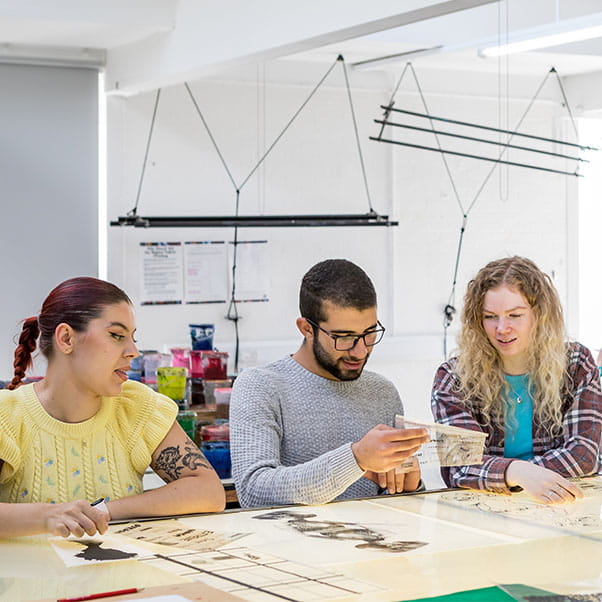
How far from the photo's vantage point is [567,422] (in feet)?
9.33

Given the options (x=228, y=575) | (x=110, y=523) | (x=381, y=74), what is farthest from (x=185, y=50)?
(x=228, y=575)

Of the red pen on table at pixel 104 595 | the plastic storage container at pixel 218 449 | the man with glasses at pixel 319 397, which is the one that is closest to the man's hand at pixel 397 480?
the man with glasses at pixel 319 397

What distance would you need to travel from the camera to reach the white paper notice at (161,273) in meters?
6.47

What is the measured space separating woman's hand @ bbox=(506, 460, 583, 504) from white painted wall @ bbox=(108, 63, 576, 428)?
4.10 meters

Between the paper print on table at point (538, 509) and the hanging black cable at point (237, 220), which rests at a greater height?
the hanging black cable at point (237, 220)

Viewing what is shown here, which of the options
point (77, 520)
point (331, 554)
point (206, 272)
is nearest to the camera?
point (331, 554)

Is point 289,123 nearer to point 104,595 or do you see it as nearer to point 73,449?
point 73,449

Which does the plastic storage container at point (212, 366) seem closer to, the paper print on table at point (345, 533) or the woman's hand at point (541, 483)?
the woman's hand at point (541, 483)

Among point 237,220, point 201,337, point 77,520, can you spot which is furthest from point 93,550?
point 237,220

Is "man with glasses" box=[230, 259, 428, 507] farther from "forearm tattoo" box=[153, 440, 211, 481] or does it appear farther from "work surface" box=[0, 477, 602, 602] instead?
"work surface" box=[0, 477, 602, 602]

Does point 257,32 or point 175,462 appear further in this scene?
point 257,32

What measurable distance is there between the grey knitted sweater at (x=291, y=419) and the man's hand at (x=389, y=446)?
21 centimetres

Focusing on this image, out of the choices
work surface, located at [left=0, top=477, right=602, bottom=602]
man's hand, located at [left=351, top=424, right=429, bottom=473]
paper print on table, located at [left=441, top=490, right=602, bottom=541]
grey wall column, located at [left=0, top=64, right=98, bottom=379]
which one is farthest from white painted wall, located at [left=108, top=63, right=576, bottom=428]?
work surface, located at [left=0, top=477, right=602, bottom=602]

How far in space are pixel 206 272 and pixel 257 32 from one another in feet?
8.35
